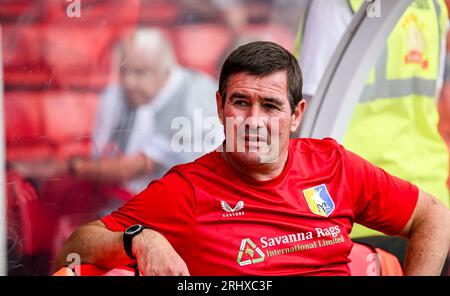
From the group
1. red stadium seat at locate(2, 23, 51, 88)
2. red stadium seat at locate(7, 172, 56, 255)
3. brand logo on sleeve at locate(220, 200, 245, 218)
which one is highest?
red stadium seat at locate(2, 23, 51, 88)

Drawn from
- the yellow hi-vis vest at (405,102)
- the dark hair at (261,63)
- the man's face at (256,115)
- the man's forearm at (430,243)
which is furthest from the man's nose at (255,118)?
the yellow hi-vis vest at (405,102)

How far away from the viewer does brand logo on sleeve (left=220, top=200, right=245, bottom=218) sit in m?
2.44

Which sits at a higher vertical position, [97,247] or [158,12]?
[158,12]

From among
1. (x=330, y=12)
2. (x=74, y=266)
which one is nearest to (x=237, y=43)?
(x=330, y=12)

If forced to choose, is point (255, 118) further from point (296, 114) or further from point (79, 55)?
point (79, 55)

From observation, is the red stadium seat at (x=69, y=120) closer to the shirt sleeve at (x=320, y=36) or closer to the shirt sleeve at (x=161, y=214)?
the shirt sleeve at (x=161, y=214)

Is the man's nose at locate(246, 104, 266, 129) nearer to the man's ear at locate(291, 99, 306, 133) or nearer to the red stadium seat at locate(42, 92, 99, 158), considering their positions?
the man's ear at locate(291, 99, 306, 133)

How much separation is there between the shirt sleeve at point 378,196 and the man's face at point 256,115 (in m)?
0.31

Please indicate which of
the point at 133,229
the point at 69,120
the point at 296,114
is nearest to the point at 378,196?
the point at 296,114

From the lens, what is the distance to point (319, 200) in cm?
254

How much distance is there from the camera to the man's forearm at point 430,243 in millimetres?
2570

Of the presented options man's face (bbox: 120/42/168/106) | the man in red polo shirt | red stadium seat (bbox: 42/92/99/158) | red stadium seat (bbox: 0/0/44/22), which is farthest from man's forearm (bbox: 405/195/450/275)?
red stadium seat (bbox: 0/0/44/22)

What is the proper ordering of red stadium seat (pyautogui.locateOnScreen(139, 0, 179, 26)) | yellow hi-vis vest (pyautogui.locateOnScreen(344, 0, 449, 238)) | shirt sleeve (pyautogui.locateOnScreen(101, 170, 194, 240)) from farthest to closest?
yellow hi-vis vest (pyautogui.locateOnScreen(344, 0, 449, 238)) < red stadium seat (pyautogui.locateOnScreen(139, 0, 179, 26)) < shirt sleeve (pyautogui.locateOnScreen(101, 170, 194, 240))

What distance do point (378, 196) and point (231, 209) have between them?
0.51 meters
